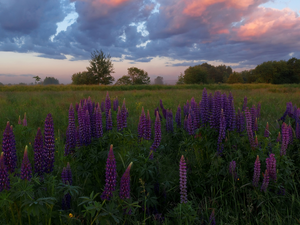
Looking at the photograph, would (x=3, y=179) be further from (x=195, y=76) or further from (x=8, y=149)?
(x=195, y=76)

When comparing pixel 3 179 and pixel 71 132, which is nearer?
pixel 3 179

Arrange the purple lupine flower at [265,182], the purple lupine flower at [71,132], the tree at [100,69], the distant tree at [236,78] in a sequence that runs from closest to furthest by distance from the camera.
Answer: the purple lupine flower at [265,182], the purple lupine flower at [71,132], the tree at [100,69], the distant tree at [236,78]

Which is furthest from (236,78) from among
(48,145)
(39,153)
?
(39,153)

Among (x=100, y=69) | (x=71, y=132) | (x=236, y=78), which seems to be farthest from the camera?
(x=236, y=78)

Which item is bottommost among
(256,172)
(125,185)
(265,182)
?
(265,182)

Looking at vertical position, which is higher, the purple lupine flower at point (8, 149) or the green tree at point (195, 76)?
the green tree at point (195, 76)

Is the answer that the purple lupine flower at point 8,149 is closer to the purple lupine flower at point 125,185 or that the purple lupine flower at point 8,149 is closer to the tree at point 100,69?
the purple lupine flower at point 125,185

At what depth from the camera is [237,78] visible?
299ft

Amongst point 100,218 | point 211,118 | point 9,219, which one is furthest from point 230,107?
point 9,219

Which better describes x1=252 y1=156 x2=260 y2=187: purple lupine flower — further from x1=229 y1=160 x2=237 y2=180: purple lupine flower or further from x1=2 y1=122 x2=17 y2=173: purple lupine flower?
x1=2 y1=122 x2=17 y2=173: purple lupine flower

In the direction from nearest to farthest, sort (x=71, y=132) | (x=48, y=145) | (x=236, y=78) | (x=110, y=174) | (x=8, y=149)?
1. (x=110, y=174)
2. (x=8, y=149)
3. (x=48, y=145)
4. (x=71, y=132)
5. (x=236, y=78)

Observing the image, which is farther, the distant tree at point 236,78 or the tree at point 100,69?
the distant tree at point 236,78

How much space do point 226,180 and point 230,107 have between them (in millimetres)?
1237

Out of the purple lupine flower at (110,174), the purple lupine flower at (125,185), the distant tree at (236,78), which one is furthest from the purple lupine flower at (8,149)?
the distant tree at (236,78)
